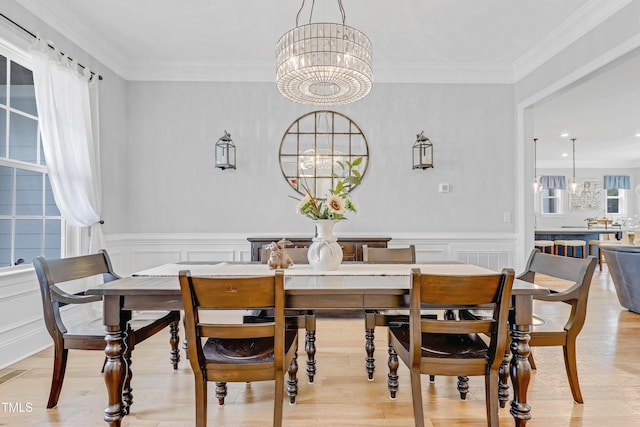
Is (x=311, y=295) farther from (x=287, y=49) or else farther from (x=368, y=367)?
(x=287, y=49)

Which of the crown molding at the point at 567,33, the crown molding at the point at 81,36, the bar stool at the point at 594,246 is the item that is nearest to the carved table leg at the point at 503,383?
the crown molding at the point at 567,33

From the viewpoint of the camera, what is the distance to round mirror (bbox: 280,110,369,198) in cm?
411

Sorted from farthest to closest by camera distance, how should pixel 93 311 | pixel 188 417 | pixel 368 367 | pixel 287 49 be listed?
pixel 93 311 < pixel 368 367 < pixel 287 49 < pixel 188 417

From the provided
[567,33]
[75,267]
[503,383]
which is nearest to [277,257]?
[75,267]

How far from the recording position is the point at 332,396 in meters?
2.14

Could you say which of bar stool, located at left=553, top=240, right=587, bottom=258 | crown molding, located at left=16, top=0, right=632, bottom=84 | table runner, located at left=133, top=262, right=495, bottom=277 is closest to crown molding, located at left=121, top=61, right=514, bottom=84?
crown molding, located at left=16, top=0, right=632, bottom=84

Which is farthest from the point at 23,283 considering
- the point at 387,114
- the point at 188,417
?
the point at 387,114

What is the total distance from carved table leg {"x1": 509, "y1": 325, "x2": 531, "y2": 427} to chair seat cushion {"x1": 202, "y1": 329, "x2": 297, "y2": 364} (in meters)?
1.08

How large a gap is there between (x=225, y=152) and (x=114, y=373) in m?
2.69

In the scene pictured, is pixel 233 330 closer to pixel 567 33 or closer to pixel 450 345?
pixel 450 345

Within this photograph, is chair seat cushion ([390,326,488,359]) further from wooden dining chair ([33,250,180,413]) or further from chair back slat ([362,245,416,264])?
wooden dining chair ([33,250,180,413])

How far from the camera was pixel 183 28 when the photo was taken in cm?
329

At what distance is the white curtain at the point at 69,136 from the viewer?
9.25 feet

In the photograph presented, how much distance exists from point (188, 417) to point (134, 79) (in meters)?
3.62
